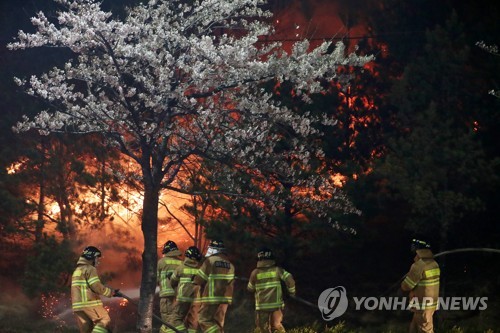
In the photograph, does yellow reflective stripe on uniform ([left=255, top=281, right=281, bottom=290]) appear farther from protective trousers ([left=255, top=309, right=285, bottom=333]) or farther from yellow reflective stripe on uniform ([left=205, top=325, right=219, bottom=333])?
yellow reflective stripe on uniform ([left=205, top=325, right=219, bottom=333])

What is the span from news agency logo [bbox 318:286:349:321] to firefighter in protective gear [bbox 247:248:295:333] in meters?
5.38

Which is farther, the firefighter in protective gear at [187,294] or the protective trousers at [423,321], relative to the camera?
the firefighter in protective gear at [187,294]

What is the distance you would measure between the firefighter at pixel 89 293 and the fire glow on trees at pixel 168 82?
3.49m

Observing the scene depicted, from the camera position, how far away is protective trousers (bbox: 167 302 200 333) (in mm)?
12844

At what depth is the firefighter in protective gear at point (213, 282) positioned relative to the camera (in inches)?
466

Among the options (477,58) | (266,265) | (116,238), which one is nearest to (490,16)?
(477,58)

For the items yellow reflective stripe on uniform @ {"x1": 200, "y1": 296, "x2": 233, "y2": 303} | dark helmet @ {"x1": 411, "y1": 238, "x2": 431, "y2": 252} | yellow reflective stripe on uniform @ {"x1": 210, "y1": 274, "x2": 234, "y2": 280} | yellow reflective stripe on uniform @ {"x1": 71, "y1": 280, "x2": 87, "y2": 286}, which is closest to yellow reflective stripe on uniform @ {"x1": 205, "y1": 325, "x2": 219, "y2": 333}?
yellow reflective stripe on uniform @ {"x1": 200, "y1": 296, "x2": 233, "y2": 303}

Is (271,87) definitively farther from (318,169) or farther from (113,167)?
(113,167)

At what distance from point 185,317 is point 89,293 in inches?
87.4

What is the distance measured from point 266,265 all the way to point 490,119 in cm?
759

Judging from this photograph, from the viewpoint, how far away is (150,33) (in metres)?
14.5

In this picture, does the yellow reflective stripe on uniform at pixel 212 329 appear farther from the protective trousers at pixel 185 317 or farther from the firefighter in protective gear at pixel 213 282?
the protective trousers at pixel 185 317

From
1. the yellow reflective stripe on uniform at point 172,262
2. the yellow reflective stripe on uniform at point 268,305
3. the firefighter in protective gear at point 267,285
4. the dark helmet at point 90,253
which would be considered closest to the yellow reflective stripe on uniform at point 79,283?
the dark helmet at point 90,253

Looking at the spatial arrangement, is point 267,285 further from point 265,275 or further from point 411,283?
point 411,283
